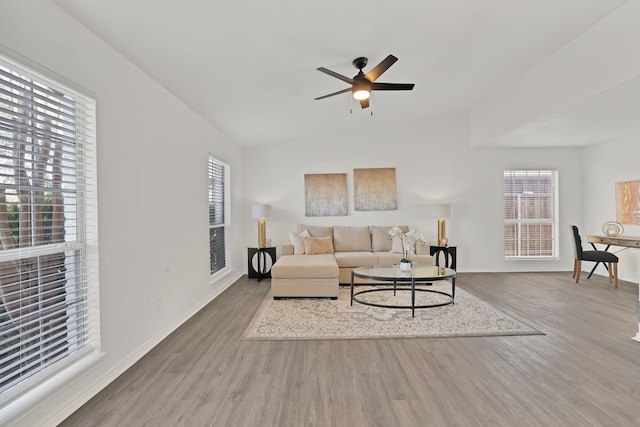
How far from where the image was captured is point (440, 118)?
267 inches

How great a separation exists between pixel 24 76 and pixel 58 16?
48 centimetres

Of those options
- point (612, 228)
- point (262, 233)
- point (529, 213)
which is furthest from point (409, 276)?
point (612, 228)

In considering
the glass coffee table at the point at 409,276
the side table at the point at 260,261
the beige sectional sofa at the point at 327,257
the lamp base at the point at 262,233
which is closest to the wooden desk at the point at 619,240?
the beige sectional sofa at the point at 327,257

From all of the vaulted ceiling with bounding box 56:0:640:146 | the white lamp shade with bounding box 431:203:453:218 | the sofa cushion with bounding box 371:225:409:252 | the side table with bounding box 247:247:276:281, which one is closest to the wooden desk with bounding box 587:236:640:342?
the vaulted ceiling with bounding box 56:0:640:146

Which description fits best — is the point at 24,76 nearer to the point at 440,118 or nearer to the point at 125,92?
the point at 125,92

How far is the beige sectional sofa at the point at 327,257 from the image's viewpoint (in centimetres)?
477

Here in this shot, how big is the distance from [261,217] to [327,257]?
1483 millimetres

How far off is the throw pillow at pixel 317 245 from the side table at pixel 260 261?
736 millimetres

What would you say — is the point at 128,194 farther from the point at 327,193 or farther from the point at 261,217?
the point at 327,193

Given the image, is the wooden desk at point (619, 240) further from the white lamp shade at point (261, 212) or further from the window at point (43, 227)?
the window at point (43, 227)

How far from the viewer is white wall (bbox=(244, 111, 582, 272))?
6695mm

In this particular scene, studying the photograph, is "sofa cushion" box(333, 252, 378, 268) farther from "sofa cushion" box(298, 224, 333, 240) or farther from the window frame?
the window frame

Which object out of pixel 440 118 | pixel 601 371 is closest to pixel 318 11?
pixel 601 371

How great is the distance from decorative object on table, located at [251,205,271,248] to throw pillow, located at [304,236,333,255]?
0.85 m
